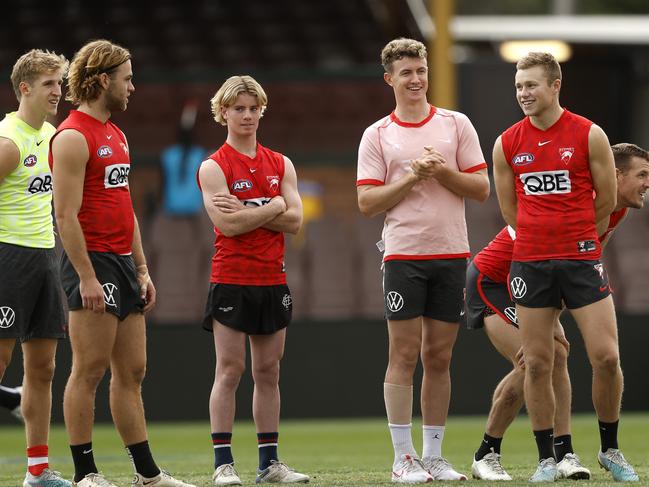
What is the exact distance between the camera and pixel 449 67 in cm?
1390

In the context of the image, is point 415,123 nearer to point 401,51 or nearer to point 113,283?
point 401,51

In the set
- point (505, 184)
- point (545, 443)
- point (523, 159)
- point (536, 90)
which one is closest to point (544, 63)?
point (536, 90)

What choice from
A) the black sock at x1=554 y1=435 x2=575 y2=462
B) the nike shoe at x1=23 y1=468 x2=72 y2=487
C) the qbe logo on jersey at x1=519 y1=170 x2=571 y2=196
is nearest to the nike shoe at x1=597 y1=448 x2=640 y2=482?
the black sock at x1=554 y1=435 x2=575 y2=462

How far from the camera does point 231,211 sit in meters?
6.25

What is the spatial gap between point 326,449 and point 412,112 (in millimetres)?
3799

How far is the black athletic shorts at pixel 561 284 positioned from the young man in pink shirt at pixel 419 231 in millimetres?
393

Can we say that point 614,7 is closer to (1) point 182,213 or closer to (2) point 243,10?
(2) point 243,10

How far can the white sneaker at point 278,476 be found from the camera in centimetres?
624

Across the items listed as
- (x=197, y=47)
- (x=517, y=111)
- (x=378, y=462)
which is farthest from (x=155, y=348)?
(x=197, y=47)

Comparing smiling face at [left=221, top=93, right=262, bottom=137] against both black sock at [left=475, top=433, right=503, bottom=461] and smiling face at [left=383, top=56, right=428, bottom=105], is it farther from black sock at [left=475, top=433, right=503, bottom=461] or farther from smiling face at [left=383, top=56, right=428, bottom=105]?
black sock at [left=475, top=433, right=503, bottom=461]

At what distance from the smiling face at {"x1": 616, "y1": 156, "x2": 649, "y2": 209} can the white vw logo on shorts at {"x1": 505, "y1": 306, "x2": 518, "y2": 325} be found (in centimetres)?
73

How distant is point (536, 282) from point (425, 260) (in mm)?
540

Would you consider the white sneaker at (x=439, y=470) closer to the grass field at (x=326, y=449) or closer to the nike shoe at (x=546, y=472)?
the grass field at (x=326, y=449)

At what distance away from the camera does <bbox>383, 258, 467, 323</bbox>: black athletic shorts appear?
614 centimetres
